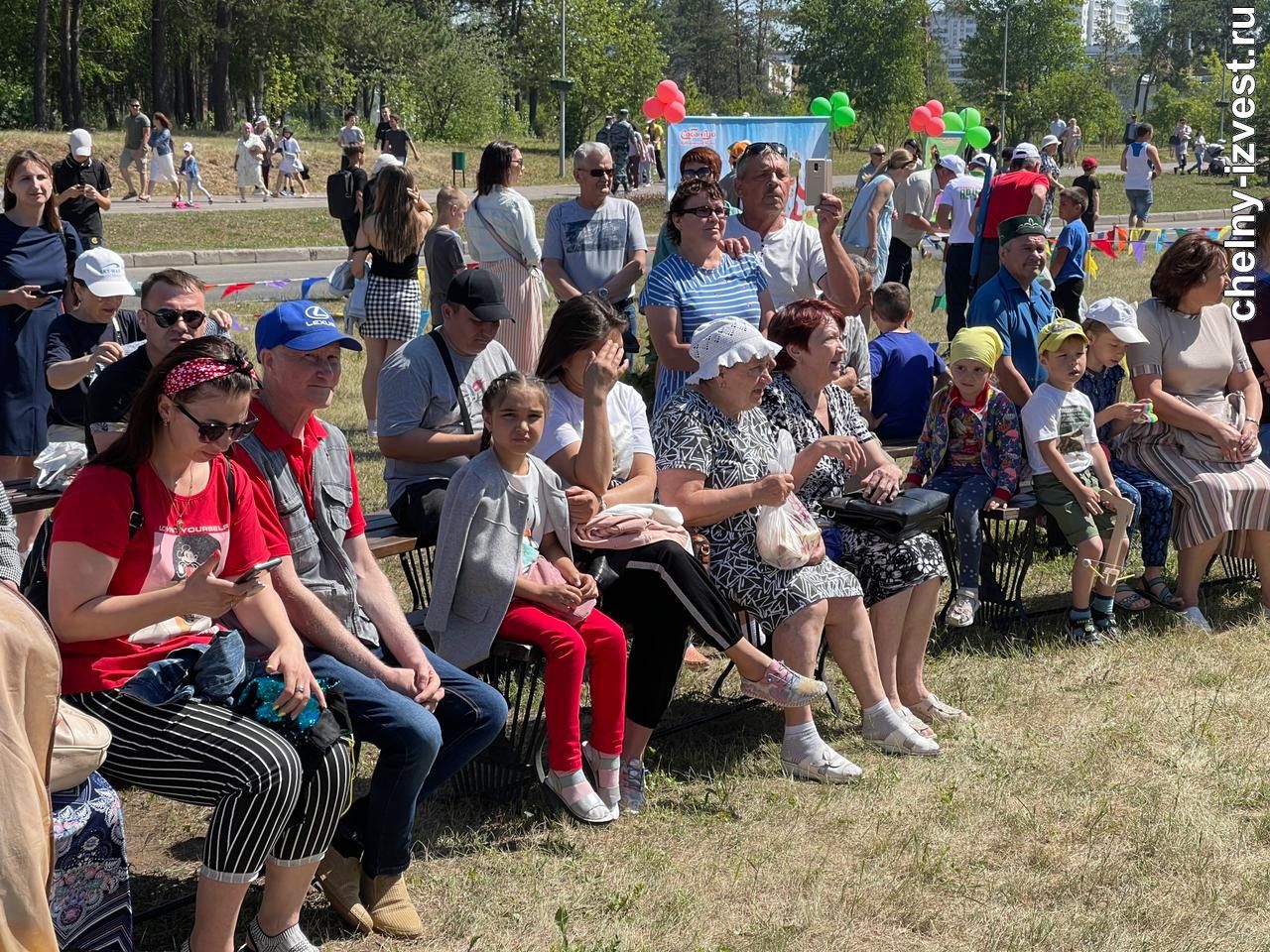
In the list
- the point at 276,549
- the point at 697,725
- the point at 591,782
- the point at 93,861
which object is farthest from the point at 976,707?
the point at 93,861

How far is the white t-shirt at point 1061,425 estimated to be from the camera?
568 cm

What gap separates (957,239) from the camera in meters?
11.5

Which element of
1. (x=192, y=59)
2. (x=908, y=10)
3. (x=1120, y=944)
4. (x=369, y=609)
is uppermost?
(x=908, y=10)

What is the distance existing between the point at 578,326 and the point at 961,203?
8.04 meters

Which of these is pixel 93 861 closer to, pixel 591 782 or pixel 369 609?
pixel 369 609

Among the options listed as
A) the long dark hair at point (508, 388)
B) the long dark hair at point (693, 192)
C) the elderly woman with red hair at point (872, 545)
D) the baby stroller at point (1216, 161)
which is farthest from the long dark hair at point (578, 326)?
the baby stroller at point (1216, 161)

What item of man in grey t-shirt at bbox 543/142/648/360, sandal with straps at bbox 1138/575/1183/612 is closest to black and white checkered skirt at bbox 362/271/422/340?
man in grey t-shirt at bbox 543/142/648/360

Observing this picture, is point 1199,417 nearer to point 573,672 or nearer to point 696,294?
point 696,294

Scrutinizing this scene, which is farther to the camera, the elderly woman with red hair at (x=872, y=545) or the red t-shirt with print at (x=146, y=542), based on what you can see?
the elderly woman with red hair at (x=872, y=545)

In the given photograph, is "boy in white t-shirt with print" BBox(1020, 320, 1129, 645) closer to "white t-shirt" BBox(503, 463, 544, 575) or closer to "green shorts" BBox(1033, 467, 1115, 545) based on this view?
"green shorts" BBox(1033, 467, 1115, 545)

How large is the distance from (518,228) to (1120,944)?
5.08m

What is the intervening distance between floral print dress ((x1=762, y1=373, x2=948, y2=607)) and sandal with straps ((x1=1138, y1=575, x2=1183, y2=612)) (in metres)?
1.58

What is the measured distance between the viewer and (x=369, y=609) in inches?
150

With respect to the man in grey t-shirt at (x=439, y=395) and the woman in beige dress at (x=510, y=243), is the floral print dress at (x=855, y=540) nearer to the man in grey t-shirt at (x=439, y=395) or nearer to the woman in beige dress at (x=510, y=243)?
the man in grey t-shirt at (x=439, y=395)
